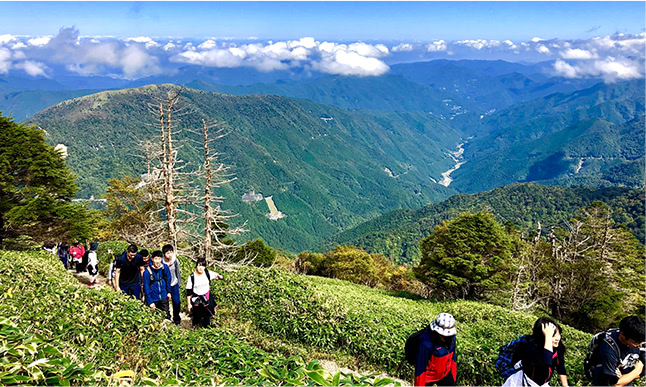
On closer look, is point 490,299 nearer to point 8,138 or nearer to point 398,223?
point 8,138

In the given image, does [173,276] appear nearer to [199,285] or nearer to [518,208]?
[199,285]

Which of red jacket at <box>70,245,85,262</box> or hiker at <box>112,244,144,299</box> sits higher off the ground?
hiker at <box>112,244,144,299</box>

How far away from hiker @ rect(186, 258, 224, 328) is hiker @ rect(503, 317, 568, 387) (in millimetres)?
7027

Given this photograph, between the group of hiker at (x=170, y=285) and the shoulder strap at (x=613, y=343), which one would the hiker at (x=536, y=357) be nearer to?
the shoulder strap at (x=613, y=343)

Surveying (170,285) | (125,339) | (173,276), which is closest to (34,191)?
(173,276)

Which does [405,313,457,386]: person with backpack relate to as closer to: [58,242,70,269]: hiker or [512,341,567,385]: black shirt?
[512,341,567,385]: black shirt

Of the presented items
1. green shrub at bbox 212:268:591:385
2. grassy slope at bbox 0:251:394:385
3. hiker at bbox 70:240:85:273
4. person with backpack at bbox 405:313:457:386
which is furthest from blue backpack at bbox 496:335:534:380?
hiker at bbox 70:240:85:273

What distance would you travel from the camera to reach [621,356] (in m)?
5.64

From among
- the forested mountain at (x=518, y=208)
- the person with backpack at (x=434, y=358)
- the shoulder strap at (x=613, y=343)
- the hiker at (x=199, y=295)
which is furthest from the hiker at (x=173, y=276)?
the forested mountain at (x=518, y=208)

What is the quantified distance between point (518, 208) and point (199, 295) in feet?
554

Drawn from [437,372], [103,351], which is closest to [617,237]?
[437,372]

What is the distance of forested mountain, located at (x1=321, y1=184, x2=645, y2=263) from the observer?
13175cm

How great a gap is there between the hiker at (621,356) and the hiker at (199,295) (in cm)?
822

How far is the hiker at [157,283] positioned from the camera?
30.2 ft
